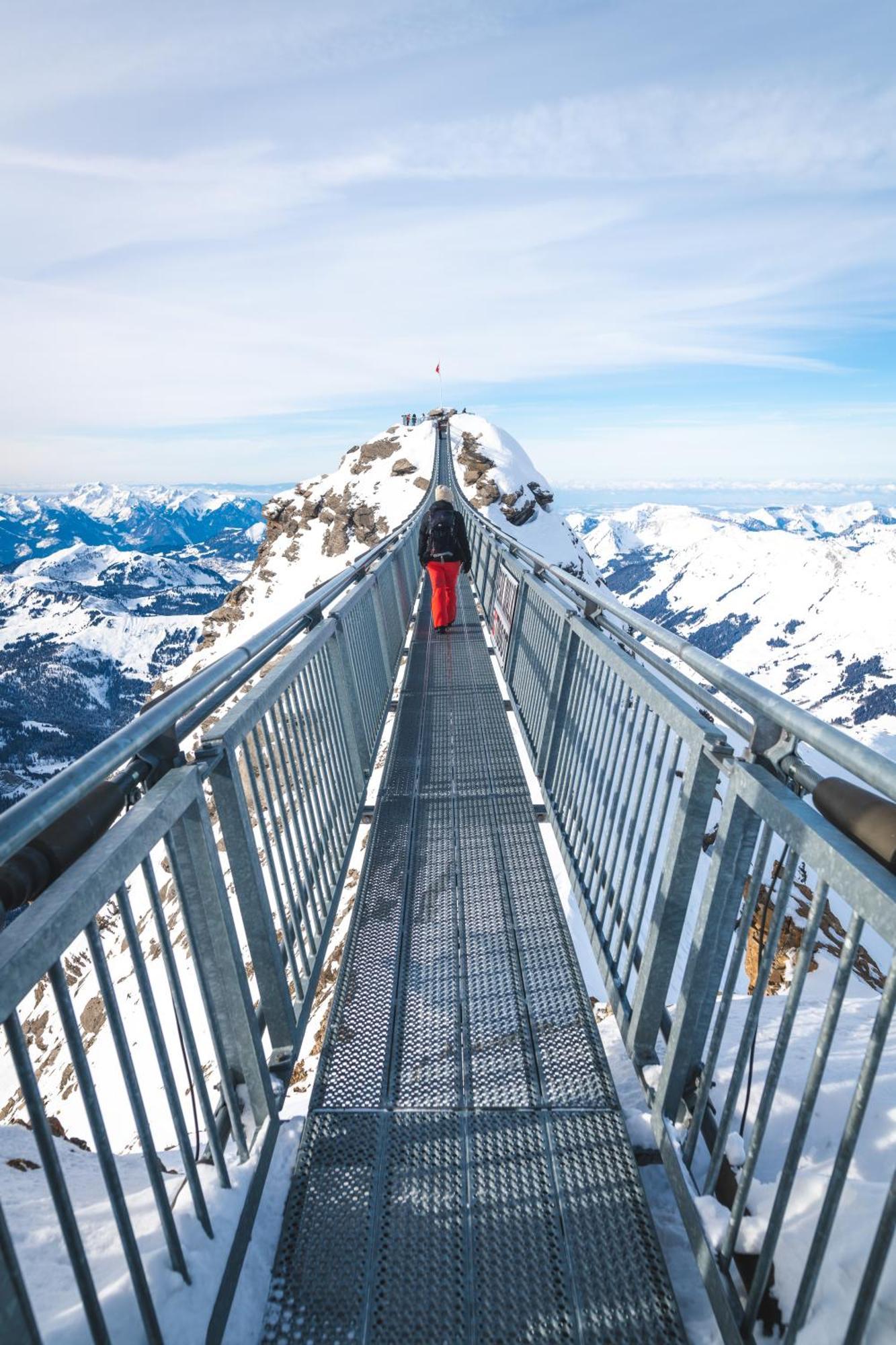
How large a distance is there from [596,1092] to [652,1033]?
0.40 m

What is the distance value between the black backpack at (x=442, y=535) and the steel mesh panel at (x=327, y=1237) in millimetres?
8489

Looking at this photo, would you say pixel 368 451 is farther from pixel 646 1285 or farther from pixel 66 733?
pixel 66 733

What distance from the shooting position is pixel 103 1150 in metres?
1.72

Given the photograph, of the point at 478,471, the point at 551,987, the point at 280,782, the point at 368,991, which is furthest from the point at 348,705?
the point at 478,471

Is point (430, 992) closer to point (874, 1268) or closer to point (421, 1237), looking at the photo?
point (421, 1237)

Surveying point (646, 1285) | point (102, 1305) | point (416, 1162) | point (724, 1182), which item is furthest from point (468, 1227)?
point (102, 1305)

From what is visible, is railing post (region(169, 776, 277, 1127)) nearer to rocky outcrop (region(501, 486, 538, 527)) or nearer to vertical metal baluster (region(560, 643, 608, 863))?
vertical metal baluster (region(560, 643, 608, 863))

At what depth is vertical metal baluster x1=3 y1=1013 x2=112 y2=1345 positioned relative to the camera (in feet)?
4.65

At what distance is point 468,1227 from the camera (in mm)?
2746

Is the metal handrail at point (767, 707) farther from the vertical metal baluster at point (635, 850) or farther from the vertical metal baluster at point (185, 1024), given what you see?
the vertical metal baluster at point (185, 1024)

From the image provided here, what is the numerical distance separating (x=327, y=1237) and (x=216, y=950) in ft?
3.97

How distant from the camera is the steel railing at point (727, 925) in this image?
68.1 inches

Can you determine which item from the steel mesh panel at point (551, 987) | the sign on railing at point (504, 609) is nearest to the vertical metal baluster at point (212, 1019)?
the steel mesh panel at point (551, 987)

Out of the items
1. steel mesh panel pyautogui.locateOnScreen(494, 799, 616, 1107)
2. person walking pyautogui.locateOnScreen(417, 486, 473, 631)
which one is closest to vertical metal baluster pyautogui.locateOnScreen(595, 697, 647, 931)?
steel mesh panel pyautogui.locateOnScreen(494, 799, 616, 1107)
